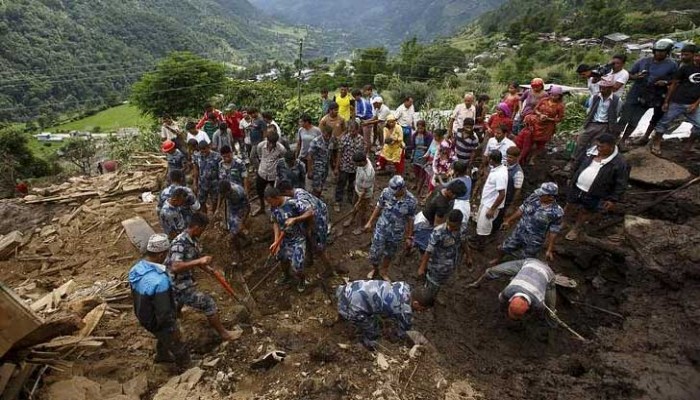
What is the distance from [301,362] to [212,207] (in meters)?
4.29

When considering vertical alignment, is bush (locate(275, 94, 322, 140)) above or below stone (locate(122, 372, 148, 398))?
above

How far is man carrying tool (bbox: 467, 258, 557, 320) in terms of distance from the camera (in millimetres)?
4215

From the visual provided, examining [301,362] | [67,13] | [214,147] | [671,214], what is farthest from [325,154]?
[67,13]

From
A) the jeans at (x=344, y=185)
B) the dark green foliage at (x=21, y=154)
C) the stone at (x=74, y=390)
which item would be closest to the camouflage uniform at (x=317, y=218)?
the jeans at (x=344, y=185)

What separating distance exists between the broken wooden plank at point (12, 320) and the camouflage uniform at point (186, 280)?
1295 mm

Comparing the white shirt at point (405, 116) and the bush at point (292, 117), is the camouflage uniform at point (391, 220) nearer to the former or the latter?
the white shirt at point (405, 116)

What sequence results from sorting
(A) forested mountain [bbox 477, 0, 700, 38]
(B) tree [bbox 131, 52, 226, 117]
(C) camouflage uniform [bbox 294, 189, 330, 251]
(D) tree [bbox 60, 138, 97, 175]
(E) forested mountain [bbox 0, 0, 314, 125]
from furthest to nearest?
(E) forested mountain [bbox 0, 0, 314, 125] < (A) forested mountain [bbox 477, 0, 700, 38] < (B) tree [bbox 131, 52, 226, 117] < (D) tree [bbox 60, 138, 97, 175] < (C) camouflage uniform [bbox 294, 189, 330, 251]

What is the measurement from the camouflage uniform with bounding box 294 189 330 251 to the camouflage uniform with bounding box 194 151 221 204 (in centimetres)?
207

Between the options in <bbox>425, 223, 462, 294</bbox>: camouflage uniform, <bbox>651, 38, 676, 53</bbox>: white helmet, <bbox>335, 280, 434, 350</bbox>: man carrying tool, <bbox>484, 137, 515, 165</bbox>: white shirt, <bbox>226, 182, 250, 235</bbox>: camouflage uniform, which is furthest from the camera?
<bbox>651, 38, 676, 53</bbox>: white helmet

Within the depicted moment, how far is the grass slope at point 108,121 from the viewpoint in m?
54.2

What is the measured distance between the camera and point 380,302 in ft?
13.8

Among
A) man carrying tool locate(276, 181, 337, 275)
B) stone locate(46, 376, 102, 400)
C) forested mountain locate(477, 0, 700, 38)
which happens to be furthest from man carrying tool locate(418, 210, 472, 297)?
forested mountain locate(477, 0, 700, 38)

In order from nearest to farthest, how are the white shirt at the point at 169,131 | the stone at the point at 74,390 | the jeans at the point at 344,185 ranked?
the stone at the point at 74,390 → the jeans at the point at 344,185 → the white shirt at the point at 169,131

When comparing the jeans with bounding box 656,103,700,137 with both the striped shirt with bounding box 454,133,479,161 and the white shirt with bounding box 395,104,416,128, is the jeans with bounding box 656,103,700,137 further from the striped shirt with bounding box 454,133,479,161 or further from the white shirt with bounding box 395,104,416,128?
the white shirt with bounding box 395,104,416,128
